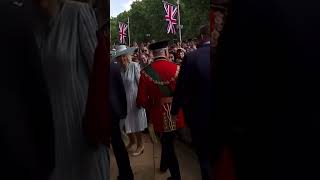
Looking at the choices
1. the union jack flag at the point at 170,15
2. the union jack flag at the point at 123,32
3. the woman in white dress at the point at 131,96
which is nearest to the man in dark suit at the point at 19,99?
the woman in white dress at the point at 131,96

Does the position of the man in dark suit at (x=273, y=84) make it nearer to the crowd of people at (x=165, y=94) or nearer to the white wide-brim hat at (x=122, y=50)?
the crowd of people at (x=165, y=94)

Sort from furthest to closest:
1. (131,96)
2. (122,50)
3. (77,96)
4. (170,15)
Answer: (170,15) < (131,96) < (122,50) < (77,96)

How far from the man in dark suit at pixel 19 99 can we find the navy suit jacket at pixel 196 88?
3.97ft

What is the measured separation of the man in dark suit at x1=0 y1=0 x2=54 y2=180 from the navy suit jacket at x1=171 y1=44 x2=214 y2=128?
1.21 m

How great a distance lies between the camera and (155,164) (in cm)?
290

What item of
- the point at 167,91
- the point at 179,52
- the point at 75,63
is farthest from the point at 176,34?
the point at 75,63

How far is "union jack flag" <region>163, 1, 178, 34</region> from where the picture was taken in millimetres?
3302

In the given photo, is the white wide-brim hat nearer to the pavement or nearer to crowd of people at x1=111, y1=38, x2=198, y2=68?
crowd of people at x1=111, y1=38, x2=198, y2=68

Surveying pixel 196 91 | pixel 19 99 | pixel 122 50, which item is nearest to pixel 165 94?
pixel 122 50

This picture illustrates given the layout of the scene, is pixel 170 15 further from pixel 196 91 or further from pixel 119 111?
pixel 119 111

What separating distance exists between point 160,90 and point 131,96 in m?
0.22

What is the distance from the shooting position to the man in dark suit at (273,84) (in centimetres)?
116

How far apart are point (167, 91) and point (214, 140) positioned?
183 cm

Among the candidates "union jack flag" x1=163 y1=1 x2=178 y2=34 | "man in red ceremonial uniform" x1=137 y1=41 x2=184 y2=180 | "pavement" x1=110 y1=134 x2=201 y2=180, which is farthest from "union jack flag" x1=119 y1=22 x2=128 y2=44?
"pavement" x1=110 y1=134 x2=201 y2=180
